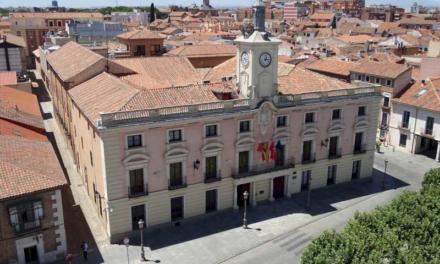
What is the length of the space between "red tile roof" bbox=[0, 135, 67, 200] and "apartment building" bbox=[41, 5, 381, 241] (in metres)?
4.16

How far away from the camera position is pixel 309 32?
142 meters

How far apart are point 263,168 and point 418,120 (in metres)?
27.1

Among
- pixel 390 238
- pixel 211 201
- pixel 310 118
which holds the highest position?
pixel 310 118

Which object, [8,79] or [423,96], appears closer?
[423,96]

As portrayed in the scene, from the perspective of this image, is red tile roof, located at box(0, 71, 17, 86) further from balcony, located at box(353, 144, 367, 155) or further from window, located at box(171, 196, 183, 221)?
balcony, located at box(353, 144, 367, 155)

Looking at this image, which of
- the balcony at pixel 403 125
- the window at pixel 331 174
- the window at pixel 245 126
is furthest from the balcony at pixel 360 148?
the window at pixel 245 126

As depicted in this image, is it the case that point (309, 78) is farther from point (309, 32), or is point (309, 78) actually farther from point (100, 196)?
point (309, 32)

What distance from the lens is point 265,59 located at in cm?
4153

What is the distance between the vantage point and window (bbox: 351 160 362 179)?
50.4 meters

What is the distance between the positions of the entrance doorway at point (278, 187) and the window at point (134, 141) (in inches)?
609

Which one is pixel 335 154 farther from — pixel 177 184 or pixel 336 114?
pixel 177 184

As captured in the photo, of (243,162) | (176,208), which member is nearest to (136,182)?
(176,208)

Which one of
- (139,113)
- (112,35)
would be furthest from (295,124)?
(112,35)

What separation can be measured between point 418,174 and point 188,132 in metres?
31.4
